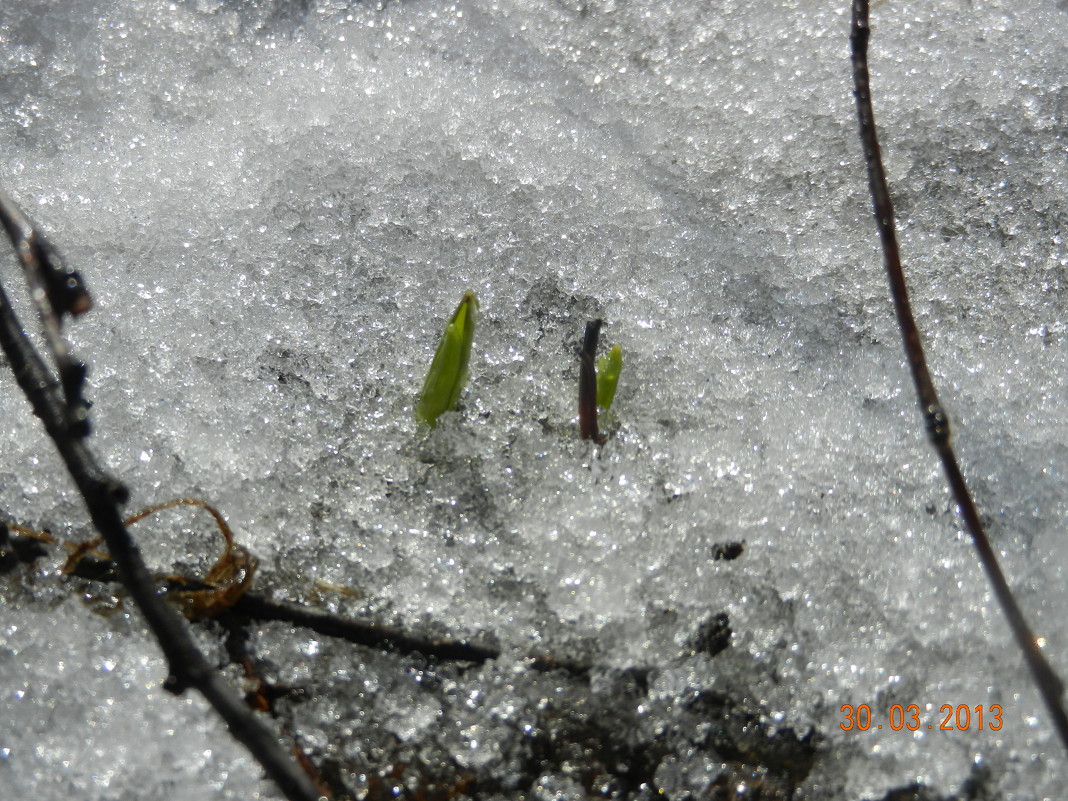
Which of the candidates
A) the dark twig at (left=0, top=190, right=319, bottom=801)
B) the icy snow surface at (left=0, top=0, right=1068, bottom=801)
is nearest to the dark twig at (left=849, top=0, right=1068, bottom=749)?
the icy snow surface at (left=0, top=0, right=1068, bottom=801)

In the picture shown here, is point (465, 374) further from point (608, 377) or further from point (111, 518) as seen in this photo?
point (111, 518)

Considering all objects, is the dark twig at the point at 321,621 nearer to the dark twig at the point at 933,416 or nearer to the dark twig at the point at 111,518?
the dark twig at the point at 111,518

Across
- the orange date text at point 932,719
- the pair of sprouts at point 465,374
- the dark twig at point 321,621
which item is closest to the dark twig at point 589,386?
the pair of sprouts at point 465,374

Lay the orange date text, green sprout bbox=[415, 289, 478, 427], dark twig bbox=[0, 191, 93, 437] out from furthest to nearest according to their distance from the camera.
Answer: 1. green sprout bbox=[415, 289, 478, 427]
2. the orange date text
3. dark twig bbox=[0, 191, 93, 437]

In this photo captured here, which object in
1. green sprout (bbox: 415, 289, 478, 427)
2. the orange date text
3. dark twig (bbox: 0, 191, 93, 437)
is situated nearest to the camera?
dark twig (bbox: 0, 191, 93, 437)

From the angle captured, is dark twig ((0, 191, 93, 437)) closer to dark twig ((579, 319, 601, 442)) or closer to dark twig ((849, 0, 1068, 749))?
dark twig ((579, 319, 601, 442))

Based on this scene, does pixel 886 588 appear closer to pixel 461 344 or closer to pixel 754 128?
pixel 461 344
